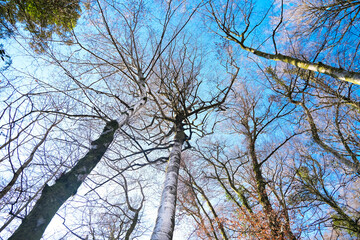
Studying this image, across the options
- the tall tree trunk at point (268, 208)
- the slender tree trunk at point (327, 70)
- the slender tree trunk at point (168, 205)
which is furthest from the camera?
the tall tree trunk at point (268, 208)

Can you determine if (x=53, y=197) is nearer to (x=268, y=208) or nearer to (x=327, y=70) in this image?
(x=327, y=70)

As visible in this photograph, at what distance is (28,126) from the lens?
11.7ft

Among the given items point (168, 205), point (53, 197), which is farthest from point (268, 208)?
point (53, 197)

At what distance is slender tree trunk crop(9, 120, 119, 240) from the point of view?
1.38 metres

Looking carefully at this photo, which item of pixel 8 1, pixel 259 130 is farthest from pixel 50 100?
pixel 259 130

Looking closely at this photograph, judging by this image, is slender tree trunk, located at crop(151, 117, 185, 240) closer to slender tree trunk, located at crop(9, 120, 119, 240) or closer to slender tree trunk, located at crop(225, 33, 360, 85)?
slender tree trunk, located at crop(9, 120, 119, 240)

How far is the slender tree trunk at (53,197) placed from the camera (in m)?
1.38

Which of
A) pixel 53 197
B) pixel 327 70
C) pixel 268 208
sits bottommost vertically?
pixel 53 197

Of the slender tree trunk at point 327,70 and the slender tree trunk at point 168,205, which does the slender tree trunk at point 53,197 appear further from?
the slender tree trunk at point 327,70

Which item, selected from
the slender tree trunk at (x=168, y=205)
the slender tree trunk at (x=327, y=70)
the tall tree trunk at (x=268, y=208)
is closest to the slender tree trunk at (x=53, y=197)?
the slender tree trunk at (x=168, y=205)

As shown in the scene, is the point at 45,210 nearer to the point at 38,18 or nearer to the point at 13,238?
the point at 13,238

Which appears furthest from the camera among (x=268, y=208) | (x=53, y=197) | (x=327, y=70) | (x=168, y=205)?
(x=268, y=208)

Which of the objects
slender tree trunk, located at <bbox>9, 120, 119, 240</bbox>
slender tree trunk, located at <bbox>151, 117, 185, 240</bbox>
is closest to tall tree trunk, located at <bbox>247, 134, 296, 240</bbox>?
slender tree trunk, located at <bbox>151, 117, 185, 240</bbox>

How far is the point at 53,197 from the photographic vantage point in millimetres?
1655
